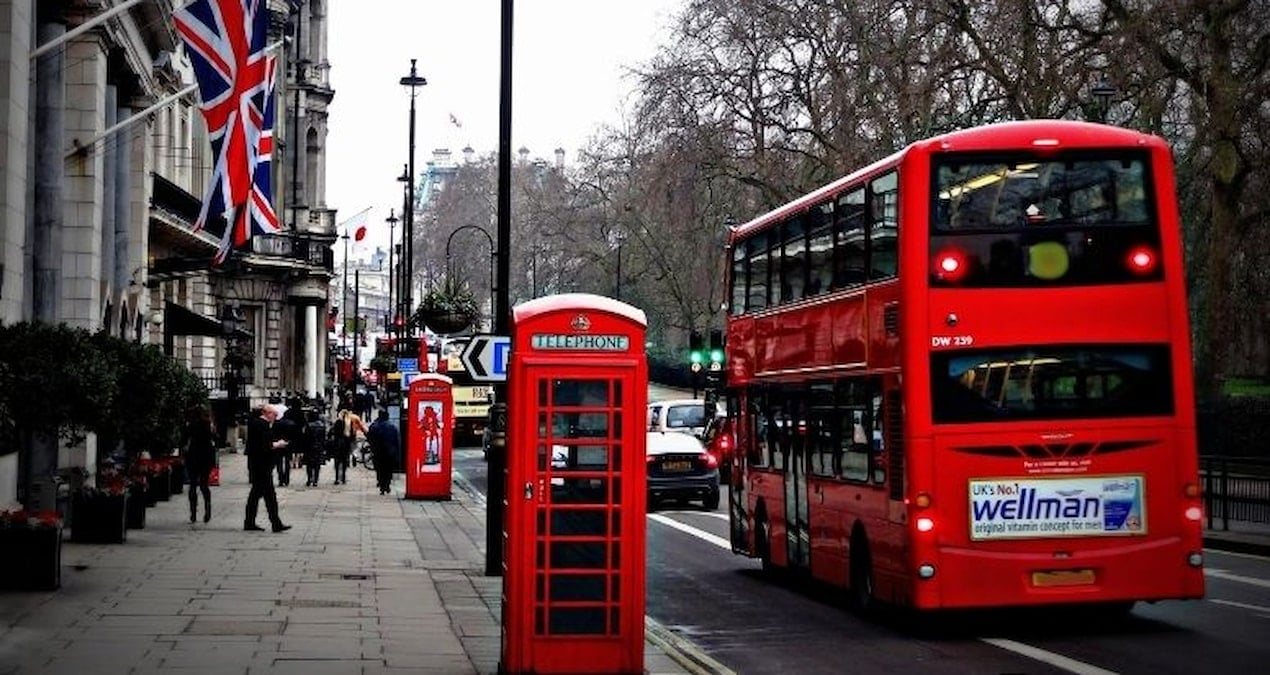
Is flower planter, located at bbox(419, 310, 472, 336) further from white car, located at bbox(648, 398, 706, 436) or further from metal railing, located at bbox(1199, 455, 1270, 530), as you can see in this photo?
metal railing, located at bbox(1199, 455, 1270, 530)

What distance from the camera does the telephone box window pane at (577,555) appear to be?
12914mm

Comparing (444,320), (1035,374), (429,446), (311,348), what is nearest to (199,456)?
(429,446)

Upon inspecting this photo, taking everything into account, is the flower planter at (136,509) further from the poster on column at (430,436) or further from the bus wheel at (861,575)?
the bus wheel at (861,575)

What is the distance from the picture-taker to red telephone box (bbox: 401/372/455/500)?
39.3m

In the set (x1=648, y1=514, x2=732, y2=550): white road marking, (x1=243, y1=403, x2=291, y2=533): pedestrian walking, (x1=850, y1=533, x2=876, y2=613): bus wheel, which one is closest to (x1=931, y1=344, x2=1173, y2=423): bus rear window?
(x1=850, y1=533, x2=876, y2=613): bus wheel

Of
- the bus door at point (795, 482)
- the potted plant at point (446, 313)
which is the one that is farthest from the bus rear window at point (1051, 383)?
the potted plant at point (446, 313)

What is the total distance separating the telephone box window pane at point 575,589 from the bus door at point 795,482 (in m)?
7.39

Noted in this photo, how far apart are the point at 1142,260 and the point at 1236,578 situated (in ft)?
23.8

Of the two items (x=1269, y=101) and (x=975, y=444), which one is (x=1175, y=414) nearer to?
(x=975, y=444)

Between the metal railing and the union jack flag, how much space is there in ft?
48.0

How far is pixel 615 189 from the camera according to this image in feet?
292

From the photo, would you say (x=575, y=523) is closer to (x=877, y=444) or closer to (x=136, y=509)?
(x=877, y=444)

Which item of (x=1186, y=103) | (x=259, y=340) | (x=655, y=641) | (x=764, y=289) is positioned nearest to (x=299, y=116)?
(x=259, y=340)

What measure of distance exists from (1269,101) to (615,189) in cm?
4837
